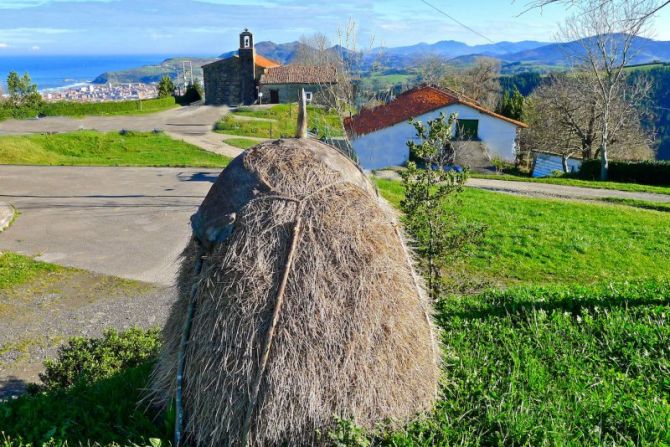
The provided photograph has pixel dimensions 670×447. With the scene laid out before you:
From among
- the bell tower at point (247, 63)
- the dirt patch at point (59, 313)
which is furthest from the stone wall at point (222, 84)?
the dirt patch at point (59, 313)

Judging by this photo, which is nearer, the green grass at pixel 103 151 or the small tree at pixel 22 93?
the green grass at pixel 103 151

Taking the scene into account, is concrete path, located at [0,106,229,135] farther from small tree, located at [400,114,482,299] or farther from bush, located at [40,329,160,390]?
small tree, located at [400,114,482,299]

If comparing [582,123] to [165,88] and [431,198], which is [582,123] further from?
[165,88]

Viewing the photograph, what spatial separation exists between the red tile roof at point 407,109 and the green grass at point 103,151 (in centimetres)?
1100

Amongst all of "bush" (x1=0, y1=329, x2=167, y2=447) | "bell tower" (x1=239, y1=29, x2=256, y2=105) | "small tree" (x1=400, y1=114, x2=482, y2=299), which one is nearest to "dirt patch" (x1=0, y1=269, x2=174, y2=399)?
"bush" (x1=0, y1=329, x2=167, y2=447)

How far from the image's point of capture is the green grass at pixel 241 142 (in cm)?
3581

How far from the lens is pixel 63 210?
60.0 feet

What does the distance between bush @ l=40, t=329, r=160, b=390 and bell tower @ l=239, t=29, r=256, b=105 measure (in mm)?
55934

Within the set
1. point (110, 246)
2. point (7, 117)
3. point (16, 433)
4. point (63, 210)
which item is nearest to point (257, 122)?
point (7, 117)

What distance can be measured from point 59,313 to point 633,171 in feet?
106

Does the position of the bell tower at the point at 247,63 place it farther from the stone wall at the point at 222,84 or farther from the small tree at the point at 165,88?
the small tree at the point at 165,88

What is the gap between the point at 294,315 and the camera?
3904 millimetres

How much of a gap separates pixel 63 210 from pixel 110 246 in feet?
15.9

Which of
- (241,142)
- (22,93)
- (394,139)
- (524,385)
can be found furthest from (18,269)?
(22,93)
